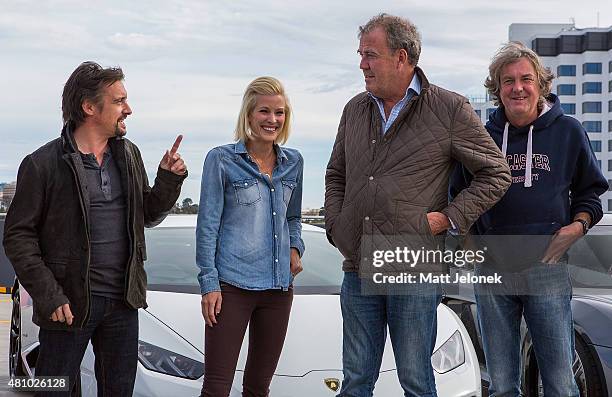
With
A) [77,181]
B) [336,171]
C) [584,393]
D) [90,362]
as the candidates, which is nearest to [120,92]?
[77,181]

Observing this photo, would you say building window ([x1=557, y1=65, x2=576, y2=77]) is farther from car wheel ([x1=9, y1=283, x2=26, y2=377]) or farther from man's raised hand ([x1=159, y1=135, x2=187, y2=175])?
man's raised hand ([x1=159, y1=135, x2=187, y2=175])

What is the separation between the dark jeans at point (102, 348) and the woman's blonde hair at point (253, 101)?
96 centimetres

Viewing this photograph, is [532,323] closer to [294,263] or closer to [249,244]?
[294,263]

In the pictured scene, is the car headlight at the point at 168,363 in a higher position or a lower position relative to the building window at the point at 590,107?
lower

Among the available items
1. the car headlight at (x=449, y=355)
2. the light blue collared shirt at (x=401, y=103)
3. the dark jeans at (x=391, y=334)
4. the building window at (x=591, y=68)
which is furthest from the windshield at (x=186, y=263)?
the building window at (x=591, y=68)

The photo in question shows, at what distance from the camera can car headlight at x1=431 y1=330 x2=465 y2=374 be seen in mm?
4726

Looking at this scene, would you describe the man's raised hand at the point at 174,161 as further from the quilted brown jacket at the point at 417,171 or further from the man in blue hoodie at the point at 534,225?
the man in blue hoodie at the point at 534,225

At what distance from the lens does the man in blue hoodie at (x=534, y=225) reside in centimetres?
398

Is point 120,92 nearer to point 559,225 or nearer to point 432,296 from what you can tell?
point 432,296

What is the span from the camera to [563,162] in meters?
3.99

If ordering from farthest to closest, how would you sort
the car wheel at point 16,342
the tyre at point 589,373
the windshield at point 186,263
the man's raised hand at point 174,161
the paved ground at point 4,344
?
1. the paved ground at point 4,344
2. the car wheel at point 16,342
3. the windshield at point 186,263
4. the tyre at point 589,373
5. the man's raised hand at point 174,161

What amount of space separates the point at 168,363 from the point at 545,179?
1995mm

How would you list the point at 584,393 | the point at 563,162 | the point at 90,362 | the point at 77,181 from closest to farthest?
the point at 77,181
the point at 563,162
the point at 90,362
the point at 584,393

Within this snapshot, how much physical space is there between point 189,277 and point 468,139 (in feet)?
7.08
